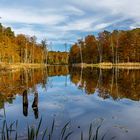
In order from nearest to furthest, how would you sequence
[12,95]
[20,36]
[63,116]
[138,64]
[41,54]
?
[63,116] < [12,95] < [138,64] < [20,36] < [41,54]

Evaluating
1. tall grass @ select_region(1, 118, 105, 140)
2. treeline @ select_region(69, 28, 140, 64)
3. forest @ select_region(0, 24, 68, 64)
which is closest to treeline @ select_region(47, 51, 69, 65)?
forest @ select_region(0, 24, 68, 64)

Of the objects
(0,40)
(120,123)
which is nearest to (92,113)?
(120,123)

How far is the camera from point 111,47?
12275 cm

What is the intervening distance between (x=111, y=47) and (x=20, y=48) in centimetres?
3525

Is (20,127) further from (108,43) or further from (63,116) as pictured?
(108,43)

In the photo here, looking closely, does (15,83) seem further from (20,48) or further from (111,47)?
(20,48)

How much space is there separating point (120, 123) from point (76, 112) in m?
4.17

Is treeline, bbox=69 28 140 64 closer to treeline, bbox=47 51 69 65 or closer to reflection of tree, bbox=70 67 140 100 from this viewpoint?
treeline, bbox=47 51 69 65

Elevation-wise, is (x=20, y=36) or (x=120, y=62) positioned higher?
(x=20, y=36)

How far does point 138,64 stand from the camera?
107500 mm

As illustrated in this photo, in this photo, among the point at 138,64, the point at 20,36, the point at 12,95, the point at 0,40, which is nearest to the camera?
the point at 12,95

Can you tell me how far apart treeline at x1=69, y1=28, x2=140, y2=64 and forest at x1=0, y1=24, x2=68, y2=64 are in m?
18.1

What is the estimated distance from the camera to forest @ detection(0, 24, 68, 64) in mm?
96900

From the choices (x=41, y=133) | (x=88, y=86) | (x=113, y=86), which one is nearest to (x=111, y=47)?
(x=88, y=86)
